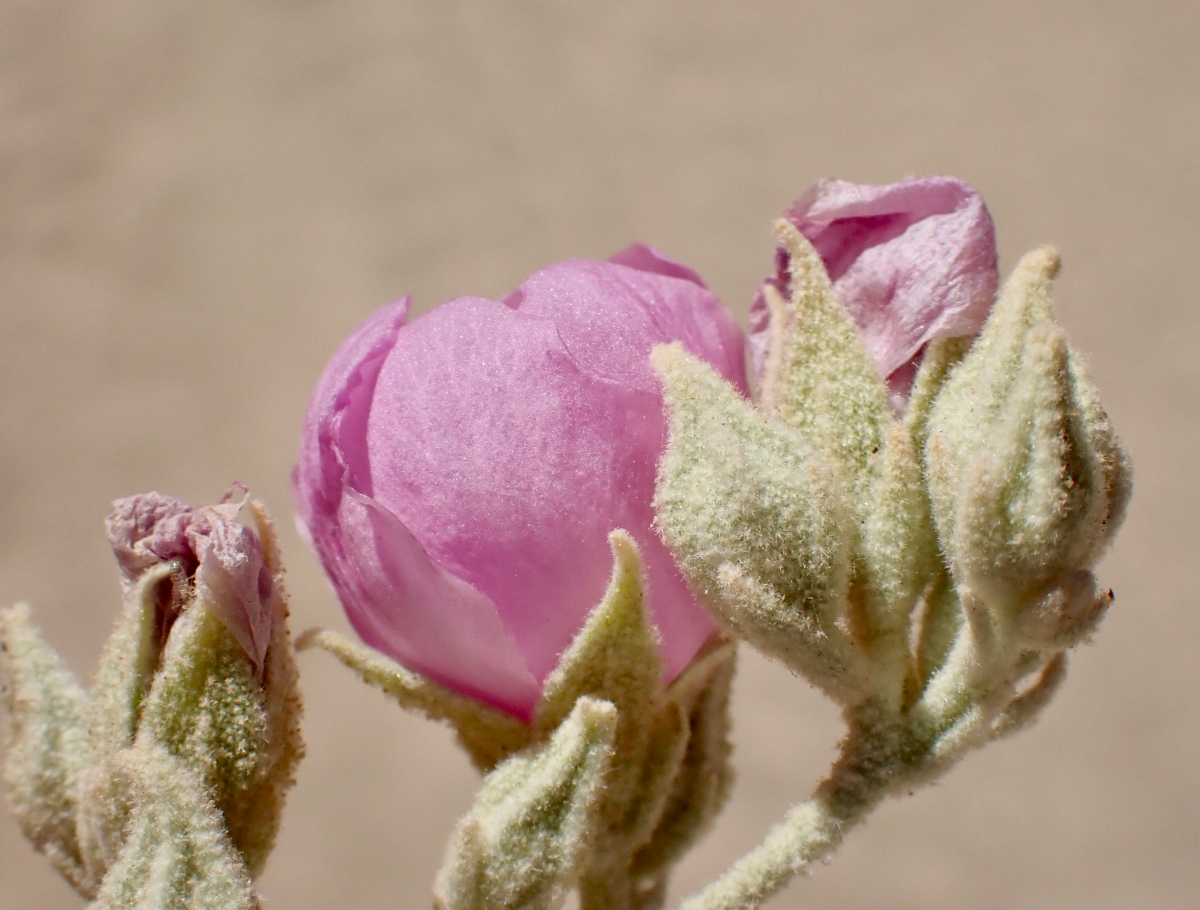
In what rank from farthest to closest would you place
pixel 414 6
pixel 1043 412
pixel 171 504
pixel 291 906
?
pixel 414 6
pixel 291 906
pixel 171 504
pixel 1043 412

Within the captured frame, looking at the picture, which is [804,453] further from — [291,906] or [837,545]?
[291,906]

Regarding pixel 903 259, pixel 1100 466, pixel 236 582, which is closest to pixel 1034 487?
pixel 1100 466

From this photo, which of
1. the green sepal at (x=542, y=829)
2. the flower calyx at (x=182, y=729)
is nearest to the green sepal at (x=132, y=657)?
the flower calyx at (x=182, y=729)

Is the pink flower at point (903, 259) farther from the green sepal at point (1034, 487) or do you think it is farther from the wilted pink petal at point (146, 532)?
the wilted pink petal at point (146, 532)

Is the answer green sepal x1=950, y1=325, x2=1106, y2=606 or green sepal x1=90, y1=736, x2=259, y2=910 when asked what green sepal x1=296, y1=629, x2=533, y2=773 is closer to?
green sepal x1=90, y1=736, x2=259, y2=910

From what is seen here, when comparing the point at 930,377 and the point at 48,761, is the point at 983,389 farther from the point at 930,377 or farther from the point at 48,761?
the point at 48,761

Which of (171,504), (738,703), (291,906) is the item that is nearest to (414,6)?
(738,703)
